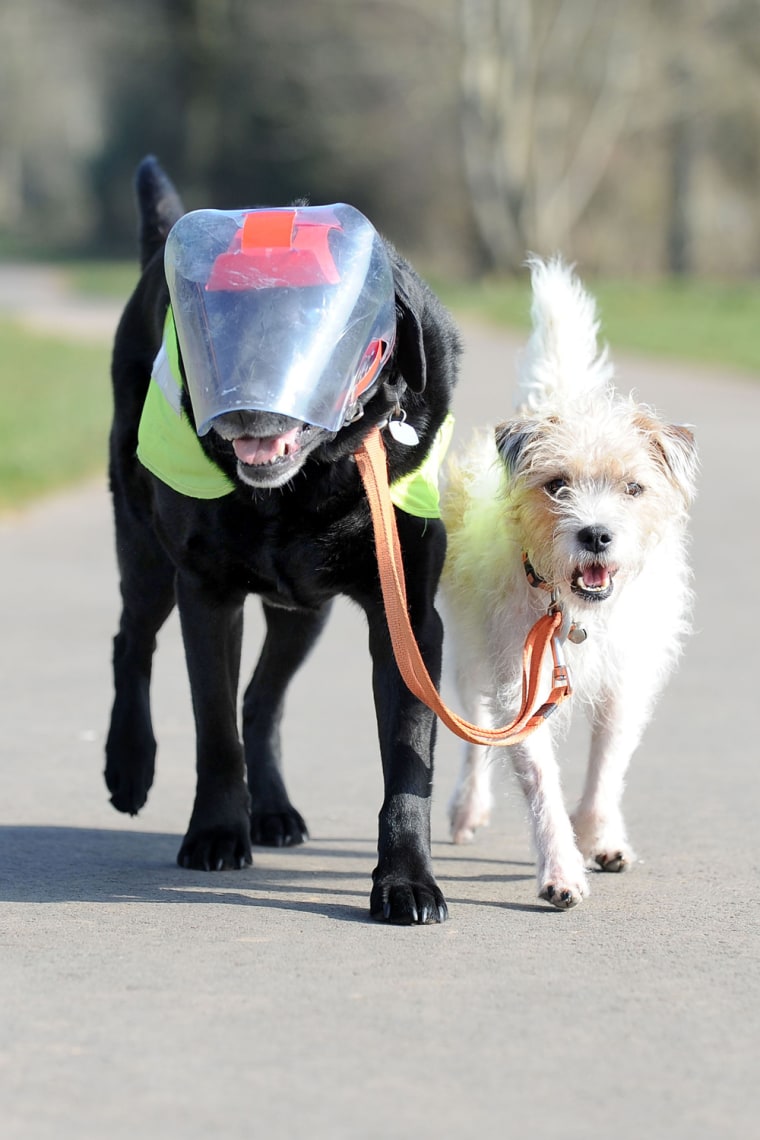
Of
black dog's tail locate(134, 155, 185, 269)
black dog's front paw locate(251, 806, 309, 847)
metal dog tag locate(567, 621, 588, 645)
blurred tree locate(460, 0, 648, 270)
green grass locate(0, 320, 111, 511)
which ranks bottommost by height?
black dog's front paw locate(251, 806, 309, 847)

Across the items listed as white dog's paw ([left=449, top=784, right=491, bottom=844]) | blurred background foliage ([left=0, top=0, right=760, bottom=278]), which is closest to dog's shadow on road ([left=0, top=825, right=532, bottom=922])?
white dog's paw ([left=449, top=784, right=491, bottom=844])

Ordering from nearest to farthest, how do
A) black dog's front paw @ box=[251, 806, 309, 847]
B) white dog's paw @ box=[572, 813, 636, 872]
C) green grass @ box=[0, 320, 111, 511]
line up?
white dog's paw @ box=[572, 813, 636, 872]
black dog's front paw @ box=[251, 806, 309, 847]
green grass @ box=[0, 320, 111, 511]

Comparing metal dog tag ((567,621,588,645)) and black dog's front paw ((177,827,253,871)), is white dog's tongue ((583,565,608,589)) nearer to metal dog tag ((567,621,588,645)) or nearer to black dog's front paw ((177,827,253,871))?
metal dog tag ((567,621,588,645))

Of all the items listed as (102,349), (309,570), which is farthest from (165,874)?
(102,349)

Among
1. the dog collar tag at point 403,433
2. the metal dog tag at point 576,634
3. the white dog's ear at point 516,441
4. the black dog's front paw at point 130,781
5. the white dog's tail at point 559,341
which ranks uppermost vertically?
the white dog's tail at point 559,341

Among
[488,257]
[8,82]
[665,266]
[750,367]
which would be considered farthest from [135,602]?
[8,82]

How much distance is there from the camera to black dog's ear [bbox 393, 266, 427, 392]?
15.3ft

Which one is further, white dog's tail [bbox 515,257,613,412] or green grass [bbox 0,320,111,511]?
green grass [bbox 0,320,111,511]

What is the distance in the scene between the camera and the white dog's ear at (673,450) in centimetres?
510

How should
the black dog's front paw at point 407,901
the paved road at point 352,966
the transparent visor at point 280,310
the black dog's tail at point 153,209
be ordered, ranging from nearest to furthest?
the paved road at point 352,966
the transparent visor at point 280,310
the black dog's front paw at point 407,901
the black dog's tail at point 153,209

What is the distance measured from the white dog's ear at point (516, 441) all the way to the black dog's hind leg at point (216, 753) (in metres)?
0.86

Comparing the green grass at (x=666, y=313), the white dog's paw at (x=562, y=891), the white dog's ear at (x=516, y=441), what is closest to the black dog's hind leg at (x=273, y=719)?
the white dog's ear at (x=516, y=441)

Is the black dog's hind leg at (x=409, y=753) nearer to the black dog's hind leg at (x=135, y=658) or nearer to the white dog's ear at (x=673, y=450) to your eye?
the white dog's ear at (x=673, y=450)

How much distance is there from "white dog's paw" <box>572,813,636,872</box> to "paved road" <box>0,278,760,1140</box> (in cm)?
11
